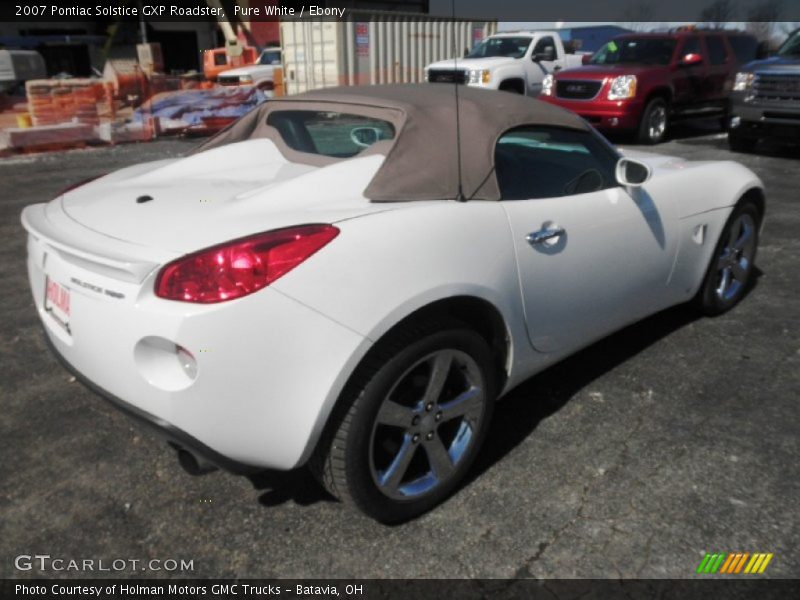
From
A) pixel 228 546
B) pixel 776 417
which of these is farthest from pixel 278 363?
pixel 776 417

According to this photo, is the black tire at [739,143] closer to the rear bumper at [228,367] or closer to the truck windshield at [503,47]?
the truck windshield at [503,47]

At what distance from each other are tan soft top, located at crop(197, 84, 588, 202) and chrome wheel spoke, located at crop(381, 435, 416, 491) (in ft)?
2.90

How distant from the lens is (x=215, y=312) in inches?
76.7

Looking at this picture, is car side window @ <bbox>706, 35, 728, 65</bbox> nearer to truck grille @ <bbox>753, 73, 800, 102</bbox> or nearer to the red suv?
the red suv

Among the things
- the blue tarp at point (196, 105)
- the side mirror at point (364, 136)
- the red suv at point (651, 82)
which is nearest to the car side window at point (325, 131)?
the side mirror at point (364, 136)

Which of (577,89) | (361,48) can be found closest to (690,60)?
(577,89)

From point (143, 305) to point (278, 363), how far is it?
44cm


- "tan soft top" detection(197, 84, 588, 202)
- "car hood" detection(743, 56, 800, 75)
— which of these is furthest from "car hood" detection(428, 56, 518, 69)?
"tan soft top" detection(197, 84, 588, 202)

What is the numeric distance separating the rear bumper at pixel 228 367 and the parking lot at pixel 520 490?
482mm

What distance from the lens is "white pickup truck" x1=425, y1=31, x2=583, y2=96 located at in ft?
44.0

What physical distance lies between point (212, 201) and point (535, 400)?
1829 mm

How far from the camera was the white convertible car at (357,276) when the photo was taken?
2025 mm

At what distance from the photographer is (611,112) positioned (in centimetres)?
1145

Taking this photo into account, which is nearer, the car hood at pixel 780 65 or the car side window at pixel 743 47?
the car hood at pixel 780 65
